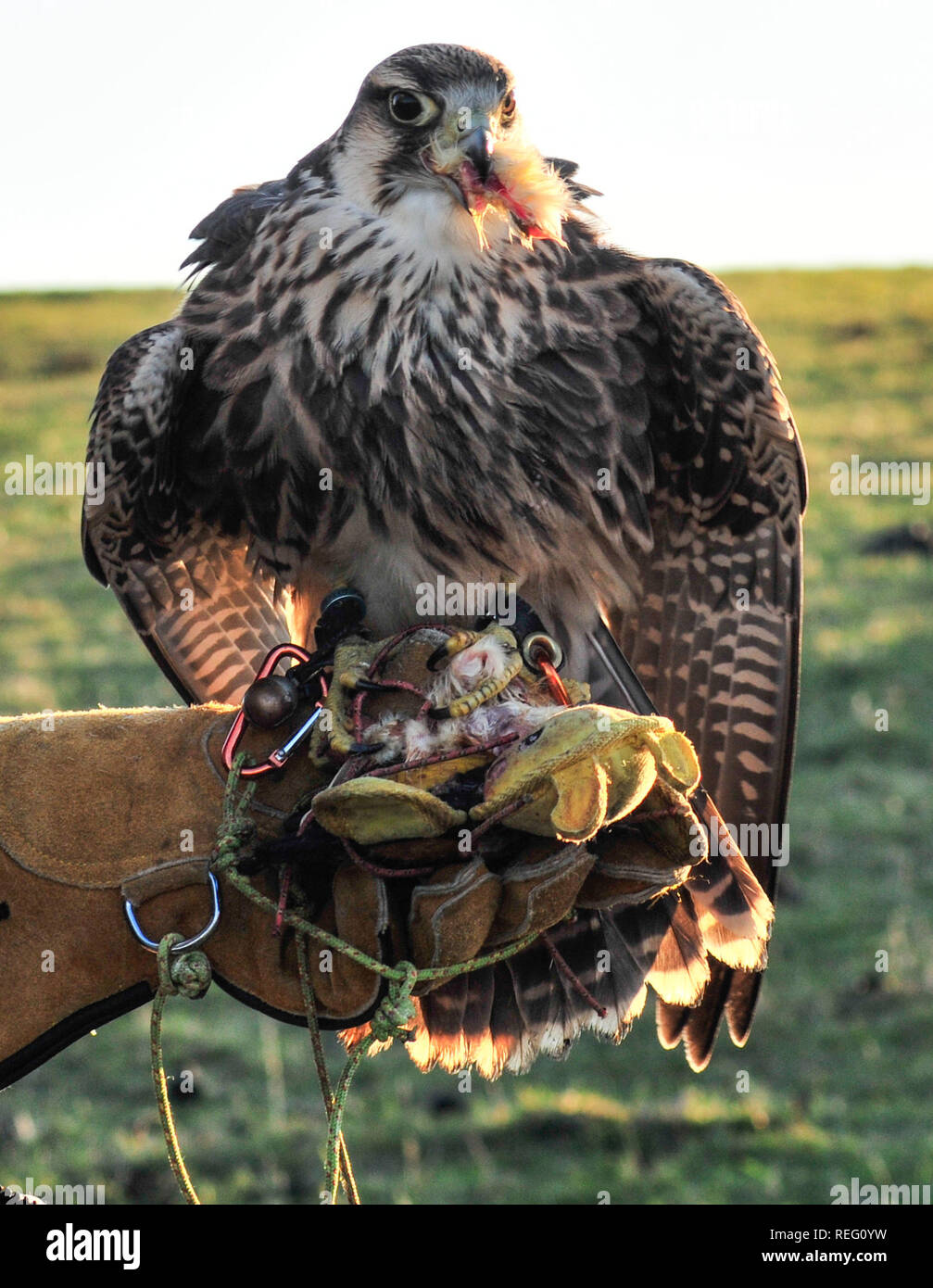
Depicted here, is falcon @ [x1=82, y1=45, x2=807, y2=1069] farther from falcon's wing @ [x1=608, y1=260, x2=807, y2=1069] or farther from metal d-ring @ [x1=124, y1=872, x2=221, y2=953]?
metal d-ring @ [x1=124, y1=872, x2=221, y2=953]

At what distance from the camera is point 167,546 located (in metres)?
4.59

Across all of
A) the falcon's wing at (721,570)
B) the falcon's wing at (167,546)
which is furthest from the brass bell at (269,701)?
the falcon's wing at (721,570)

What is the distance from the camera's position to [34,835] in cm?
316

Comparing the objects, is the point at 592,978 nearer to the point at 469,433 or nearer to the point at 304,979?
the point at 304,979

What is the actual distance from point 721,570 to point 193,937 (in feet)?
7.15

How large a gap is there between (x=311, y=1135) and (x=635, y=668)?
2247 millimetres

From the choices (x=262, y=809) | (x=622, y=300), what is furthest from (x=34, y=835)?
(x=622, y=300)

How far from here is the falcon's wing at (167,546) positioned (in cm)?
425

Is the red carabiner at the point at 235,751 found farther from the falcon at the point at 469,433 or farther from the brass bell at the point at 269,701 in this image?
the falcon at the point at 469,433

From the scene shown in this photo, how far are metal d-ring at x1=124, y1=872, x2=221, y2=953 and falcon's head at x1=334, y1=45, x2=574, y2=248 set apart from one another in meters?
1.69

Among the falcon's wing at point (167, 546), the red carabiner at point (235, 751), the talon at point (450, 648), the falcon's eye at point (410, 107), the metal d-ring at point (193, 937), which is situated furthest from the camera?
the falcon's wing at point (167, 546)

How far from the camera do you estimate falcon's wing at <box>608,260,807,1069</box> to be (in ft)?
14.0

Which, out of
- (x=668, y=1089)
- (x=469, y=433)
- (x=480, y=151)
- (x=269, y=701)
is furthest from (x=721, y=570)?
(x=668, y=1089)
